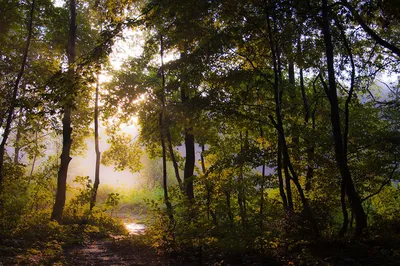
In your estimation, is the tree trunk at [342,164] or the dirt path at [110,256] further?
the dirt path at [110,256]

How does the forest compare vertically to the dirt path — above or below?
above

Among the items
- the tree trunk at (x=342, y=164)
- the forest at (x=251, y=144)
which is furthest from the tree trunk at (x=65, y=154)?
the tree trunk at (x=342, y=164)

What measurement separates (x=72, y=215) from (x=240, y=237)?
10.1 meters

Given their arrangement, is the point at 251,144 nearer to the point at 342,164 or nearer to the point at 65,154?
the point at 342,164

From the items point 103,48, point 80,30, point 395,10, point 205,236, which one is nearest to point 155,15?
point 103,48

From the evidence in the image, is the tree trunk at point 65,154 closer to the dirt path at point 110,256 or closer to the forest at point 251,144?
the forest at point 251,144

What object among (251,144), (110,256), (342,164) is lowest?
(110,256)

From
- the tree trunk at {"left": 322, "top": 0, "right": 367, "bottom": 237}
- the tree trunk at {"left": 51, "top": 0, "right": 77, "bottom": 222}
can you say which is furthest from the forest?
the tree trunk at {"left": 51, "top": 0, "right": 77, "bottom": 222}

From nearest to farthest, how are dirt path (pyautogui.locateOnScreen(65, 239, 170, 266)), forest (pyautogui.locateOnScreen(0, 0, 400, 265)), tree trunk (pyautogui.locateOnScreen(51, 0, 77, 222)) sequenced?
forest (pyautogui.locateOnScreen(0, 0, 400, 265)) < dirt path (pyautogui.locateOnScreen(65, 239, 170, 266)) < tree trunk (pyautogui.locateOnScreen(51, 0, 77, 222))

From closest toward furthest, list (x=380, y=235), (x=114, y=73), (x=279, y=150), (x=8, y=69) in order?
(x=380, y=235)
(x=279, y=150)
(x=8, y=69)
(x=114, y=73)

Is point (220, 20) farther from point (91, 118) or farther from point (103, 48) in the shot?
point (91, 118)

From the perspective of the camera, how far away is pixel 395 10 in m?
4.96

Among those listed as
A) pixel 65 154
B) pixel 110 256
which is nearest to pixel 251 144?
pixel 110 256

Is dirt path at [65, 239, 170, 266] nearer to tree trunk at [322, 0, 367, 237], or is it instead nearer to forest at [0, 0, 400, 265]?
forest at [0, 0, 400, 265]
